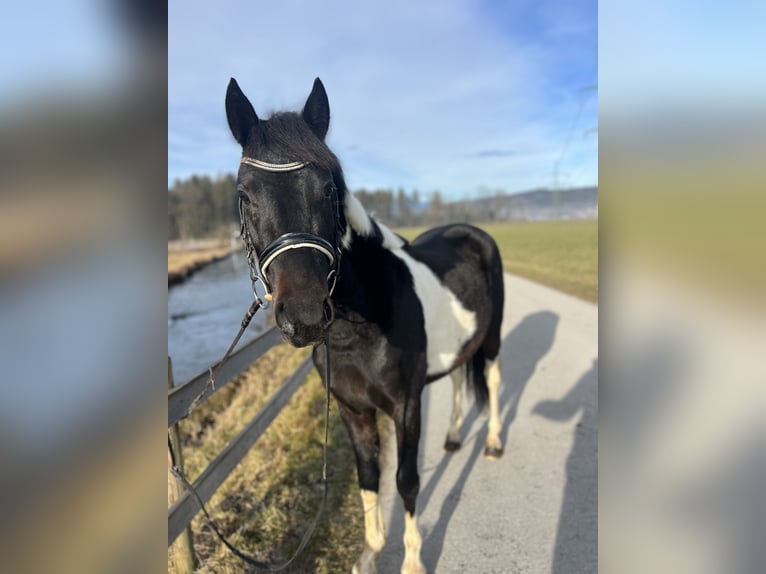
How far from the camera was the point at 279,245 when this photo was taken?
1523 millimetres

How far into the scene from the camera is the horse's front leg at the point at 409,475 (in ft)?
8.23

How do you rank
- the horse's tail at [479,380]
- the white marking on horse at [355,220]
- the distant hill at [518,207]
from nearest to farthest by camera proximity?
1. the white marking on horse at [355,220]
2. the horse's tail at [479,380]
3. the distant hill at [518,207]

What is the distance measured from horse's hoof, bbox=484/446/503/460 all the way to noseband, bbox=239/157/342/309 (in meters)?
2.58

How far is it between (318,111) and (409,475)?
196cm

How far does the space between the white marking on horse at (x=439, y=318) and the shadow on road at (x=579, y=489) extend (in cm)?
122

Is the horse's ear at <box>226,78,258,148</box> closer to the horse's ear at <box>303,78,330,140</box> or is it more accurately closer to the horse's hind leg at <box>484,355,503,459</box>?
the horse's ear at <box>303,78,330,140</box>

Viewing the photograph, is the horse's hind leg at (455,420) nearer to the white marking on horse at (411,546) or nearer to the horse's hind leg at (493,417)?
the horse's hind leg at (493,417)

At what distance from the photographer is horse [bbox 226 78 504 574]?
5.18 ft

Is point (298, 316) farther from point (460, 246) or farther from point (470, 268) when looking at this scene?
point (460, 246)

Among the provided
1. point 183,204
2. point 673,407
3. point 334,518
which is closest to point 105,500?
point 673,407

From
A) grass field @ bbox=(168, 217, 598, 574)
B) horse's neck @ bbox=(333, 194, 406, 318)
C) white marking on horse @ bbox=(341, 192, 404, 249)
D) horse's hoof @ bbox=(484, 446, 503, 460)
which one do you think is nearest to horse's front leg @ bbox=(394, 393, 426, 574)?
grass field @ bbox=(168, 217, 598, 574)

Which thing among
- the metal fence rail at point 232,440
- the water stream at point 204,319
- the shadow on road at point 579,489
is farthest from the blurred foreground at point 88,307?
the water stream at point 204,319

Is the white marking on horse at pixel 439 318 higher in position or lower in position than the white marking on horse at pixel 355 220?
lower

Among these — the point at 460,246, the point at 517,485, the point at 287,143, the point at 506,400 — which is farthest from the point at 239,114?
the point at 506,400
